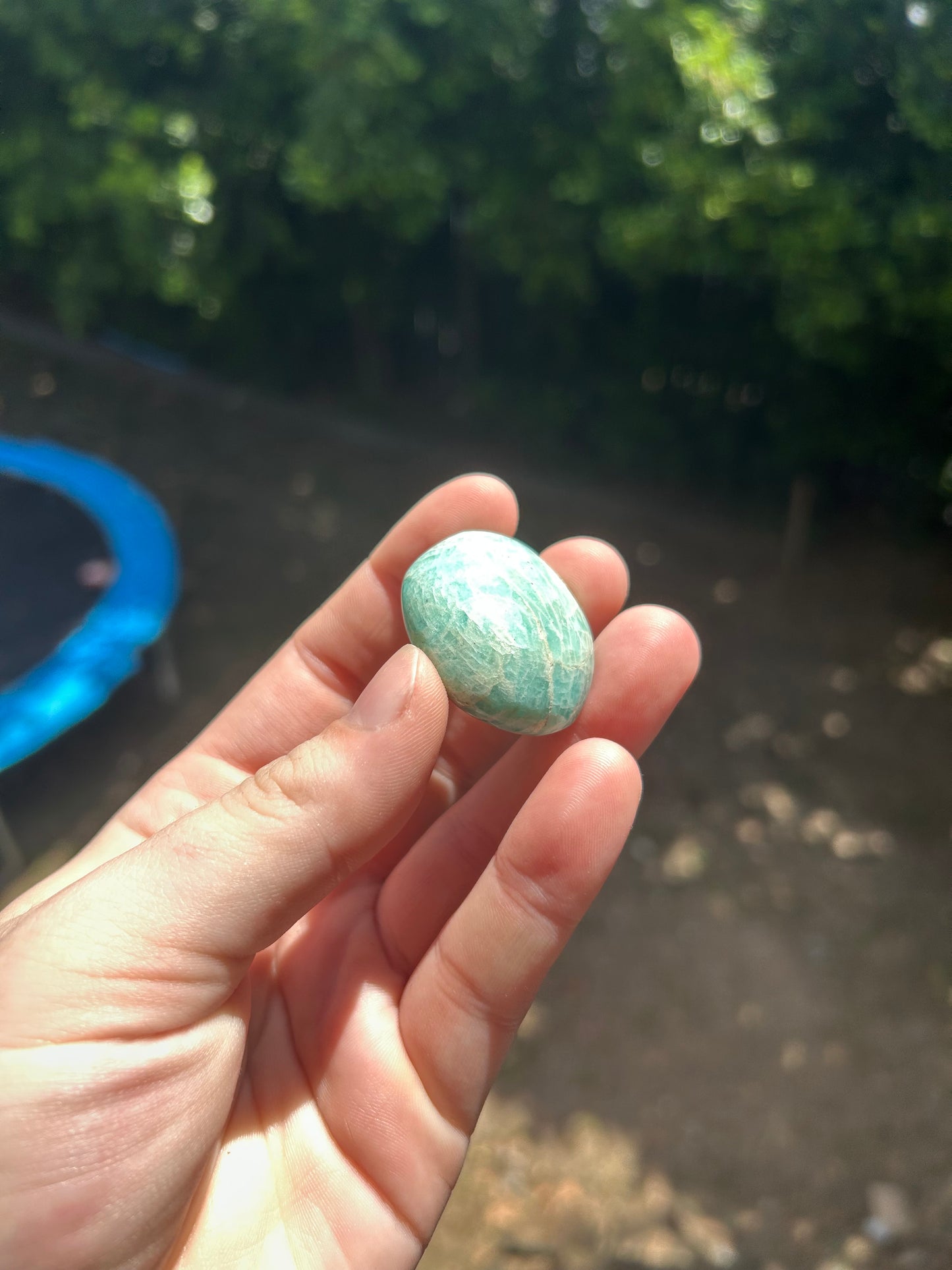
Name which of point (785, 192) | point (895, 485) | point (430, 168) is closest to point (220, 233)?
point (430, 168)

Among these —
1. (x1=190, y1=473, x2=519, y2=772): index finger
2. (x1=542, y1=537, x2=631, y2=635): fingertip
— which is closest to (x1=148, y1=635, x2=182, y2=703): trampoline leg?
(x1=190, y1=473, x2=519, y2=772): index finger

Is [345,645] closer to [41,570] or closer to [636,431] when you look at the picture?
[41,570]

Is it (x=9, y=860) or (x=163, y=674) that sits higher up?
(x=163, y=674)

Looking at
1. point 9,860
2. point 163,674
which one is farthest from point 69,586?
point 9,860

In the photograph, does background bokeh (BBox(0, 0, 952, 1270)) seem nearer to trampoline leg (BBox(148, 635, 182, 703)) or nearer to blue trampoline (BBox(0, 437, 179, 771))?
trampoline leg (BBox(148, 635, 182, 703))

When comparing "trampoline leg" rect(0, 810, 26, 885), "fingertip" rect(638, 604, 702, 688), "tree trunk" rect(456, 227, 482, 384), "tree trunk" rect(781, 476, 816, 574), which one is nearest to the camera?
"fingertip" rect(638, 604, 702, 688)

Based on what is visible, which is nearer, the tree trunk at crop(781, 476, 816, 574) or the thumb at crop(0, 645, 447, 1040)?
the thumb at crop(0, 645, 447, 1040)
